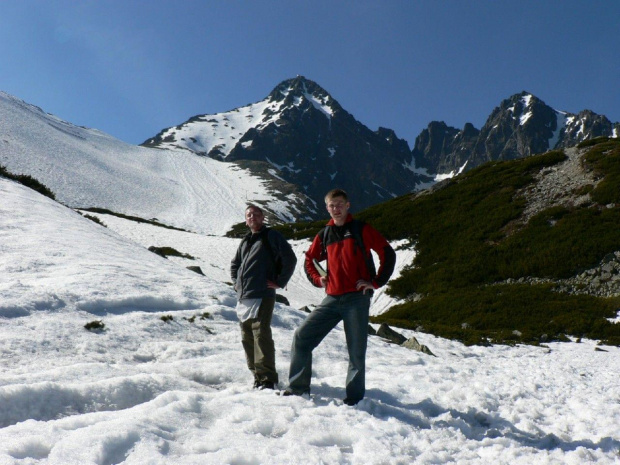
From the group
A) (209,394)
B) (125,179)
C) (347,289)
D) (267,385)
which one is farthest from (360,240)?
(125,179)

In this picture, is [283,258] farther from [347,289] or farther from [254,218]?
[347,289]

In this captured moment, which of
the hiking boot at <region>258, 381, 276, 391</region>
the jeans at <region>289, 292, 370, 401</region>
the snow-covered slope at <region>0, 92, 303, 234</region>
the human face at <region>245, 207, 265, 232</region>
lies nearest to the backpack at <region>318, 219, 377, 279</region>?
the jeans at <region>289, 292, 370, 401</region>

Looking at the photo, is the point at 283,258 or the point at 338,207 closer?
the point at 338,207

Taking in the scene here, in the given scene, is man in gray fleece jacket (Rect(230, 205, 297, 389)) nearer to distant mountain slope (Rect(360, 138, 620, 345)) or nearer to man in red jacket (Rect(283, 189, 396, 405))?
man in red jacket (Rect(283, 189, 396, 405))

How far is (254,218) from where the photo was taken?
619cm

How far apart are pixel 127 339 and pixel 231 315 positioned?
2.74 meters

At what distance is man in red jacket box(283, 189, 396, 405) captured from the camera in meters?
5.30

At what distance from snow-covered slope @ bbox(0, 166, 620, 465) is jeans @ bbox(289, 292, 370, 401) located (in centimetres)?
27

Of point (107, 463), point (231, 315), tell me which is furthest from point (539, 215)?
point (107, 463)

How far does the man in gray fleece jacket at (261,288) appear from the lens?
5.80 metres

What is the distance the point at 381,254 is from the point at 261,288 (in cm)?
189

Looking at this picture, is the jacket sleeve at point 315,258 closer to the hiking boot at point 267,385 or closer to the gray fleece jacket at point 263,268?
the gray fleece jacket at point 263,268

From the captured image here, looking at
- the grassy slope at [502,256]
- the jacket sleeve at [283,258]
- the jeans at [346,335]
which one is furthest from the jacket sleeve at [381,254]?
the grassy slope at [502,256]

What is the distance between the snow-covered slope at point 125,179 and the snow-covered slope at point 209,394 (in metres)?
63.2
